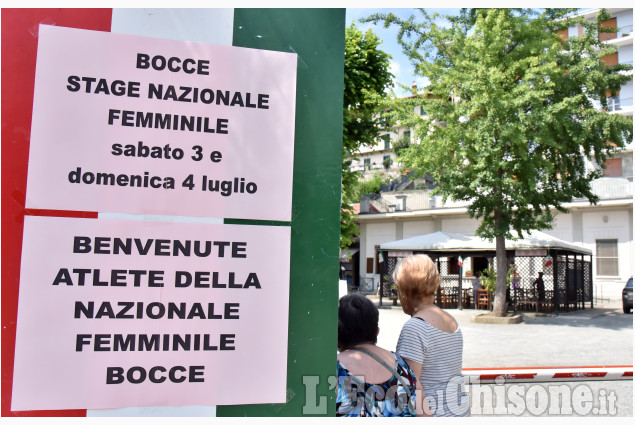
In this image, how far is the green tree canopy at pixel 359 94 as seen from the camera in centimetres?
1392

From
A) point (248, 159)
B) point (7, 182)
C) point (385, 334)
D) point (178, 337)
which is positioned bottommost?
point (385, 334)

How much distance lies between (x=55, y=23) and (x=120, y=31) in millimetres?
198

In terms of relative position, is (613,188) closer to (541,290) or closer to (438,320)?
(541,290)

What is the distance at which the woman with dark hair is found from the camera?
7.61 ft

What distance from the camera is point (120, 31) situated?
71.1 inches

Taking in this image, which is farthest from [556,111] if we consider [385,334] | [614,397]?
[614,397]

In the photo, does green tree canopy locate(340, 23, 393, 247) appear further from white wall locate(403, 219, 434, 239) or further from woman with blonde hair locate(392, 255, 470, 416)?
white wall locate(403, 219, 434, 239)

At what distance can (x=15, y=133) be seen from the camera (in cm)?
169

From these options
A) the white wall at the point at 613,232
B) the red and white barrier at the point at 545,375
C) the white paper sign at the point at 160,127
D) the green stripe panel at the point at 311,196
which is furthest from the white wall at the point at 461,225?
the white paper sign at the point at 160,127

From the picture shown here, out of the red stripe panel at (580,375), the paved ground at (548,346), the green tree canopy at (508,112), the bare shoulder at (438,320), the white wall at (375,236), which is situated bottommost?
the paved ground at (548,346)

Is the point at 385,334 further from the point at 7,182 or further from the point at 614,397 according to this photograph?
the point at 7,182

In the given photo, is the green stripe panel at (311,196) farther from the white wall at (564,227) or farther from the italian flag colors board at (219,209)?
the white wall at (564,227)

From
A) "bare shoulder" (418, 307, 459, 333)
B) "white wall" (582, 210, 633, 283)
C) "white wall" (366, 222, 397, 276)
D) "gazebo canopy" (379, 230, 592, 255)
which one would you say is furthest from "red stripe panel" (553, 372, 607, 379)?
"white wall" (366, 222, 397, 276)

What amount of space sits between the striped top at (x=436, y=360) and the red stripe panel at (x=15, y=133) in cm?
150
